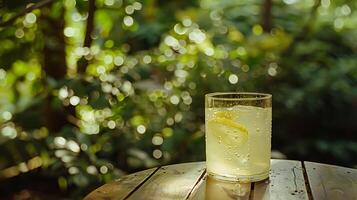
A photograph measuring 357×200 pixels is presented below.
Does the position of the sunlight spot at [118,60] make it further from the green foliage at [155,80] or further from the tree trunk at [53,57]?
the tree trunk at [53,57]

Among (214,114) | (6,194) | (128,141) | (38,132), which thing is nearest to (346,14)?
(128,141)

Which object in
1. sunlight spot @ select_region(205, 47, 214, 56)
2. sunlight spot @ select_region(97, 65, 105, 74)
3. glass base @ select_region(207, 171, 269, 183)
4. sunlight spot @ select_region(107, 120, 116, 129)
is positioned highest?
sunlight spot @ select_region(205, 47, 214, 56)

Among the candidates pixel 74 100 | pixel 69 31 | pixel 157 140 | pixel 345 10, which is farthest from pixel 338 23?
pixel 74 100

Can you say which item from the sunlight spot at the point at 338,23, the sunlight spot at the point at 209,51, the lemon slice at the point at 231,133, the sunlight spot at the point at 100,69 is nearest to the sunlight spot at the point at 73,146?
the sunlight spot at the point at 100,69

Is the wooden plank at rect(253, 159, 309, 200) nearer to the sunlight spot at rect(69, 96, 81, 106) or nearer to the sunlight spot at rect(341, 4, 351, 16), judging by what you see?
the sunlight spot at rect(69, 96, 81, 106)

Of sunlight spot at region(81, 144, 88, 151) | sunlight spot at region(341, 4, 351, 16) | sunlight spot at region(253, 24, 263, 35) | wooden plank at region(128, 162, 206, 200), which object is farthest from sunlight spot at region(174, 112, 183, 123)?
sunlight spot at region(341, 4, 351, 16)

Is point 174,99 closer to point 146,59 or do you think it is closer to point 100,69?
point 146,59
